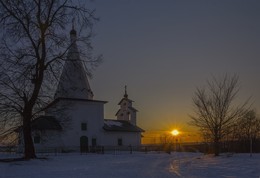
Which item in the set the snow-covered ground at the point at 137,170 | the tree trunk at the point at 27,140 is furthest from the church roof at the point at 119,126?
the snow-covered ground at the point at 137,170

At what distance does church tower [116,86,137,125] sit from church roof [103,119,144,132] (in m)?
2.02

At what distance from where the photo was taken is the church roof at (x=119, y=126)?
192 feet

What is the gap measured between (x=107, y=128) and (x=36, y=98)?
92.6 ft

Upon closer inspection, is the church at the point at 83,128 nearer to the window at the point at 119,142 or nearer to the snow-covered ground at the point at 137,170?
the window at the point at 119,142

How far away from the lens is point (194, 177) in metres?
15.5

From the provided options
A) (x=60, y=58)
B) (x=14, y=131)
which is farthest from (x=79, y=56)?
(x=14, y=131)

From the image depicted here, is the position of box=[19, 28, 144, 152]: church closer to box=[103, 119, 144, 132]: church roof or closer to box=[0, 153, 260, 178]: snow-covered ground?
box=[103, 119, 144, 132]: church roof

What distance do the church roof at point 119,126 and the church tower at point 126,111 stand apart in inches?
79.7

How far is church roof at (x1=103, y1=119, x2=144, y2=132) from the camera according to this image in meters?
58.7

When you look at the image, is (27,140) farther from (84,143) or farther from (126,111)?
(126,111)

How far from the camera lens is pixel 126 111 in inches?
2655

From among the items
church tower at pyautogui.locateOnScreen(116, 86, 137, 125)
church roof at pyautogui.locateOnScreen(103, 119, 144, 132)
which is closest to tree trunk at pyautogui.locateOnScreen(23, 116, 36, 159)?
church roof at pyautogui.locateOnScreen(103, 119, 144, 132)

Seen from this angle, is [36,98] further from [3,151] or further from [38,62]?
[3,151]

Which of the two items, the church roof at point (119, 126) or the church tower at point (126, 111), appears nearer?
the church roof at point (119, 126)
